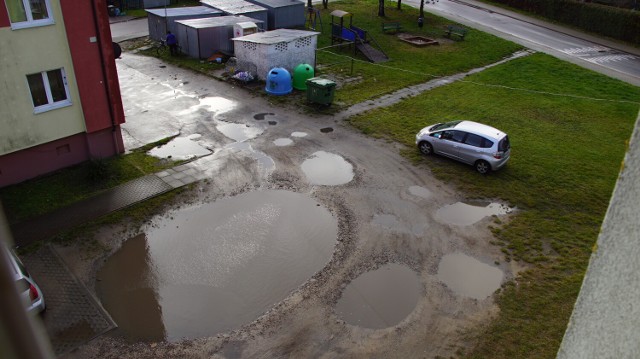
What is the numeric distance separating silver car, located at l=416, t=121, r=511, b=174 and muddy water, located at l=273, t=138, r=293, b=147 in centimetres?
514

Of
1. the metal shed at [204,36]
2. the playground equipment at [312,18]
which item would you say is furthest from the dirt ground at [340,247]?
the playground equipment at [312,18]

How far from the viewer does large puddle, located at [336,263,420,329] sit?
11633 millimetres

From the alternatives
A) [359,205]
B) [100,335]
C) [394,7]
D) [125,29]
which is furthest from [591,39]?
[100,335]

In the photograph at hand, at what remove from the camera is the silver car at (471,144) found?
57.1 feet

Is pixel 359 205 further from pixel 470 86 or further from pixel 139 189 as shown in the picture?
pixel 470 86

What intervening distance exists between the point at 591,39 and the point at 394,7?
639 inches

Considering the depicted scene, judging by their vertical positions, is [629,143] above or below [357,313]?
above

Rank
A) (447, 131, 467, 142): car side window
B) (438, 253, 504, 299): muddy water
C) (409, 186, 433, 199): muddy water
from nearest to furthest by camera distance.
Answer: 1. (438, 253, 504, 299): muddy water
2. (409, 186, 433, 199): muddy water
3. (447, 131, 467, 142): car side window

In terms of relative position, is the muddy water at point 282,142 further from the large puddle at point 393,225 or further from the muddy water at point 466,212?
the muddy water at point 466,212

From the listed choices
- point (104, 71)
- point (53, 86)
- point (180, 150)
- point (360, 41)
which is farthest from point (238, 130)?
point (360, 41)

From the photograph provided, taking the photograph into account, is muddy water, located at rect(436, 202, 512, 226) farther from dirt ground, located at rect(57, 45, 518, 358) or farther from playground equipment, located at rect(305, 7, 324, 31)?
playground equipment, located at rect(305, 7, 324, 31)

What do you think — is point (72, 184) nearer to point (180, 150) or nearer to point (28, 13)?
point (180, 150)

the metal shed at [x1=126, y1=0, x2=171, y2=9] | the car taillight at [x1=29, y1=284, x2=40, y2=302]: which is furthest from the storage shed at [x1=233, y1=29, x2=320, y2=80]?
the metal shed at [x1=126, y1=0, x2=171, y2=9]

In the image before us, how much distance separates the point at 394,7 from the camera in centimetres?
4434
